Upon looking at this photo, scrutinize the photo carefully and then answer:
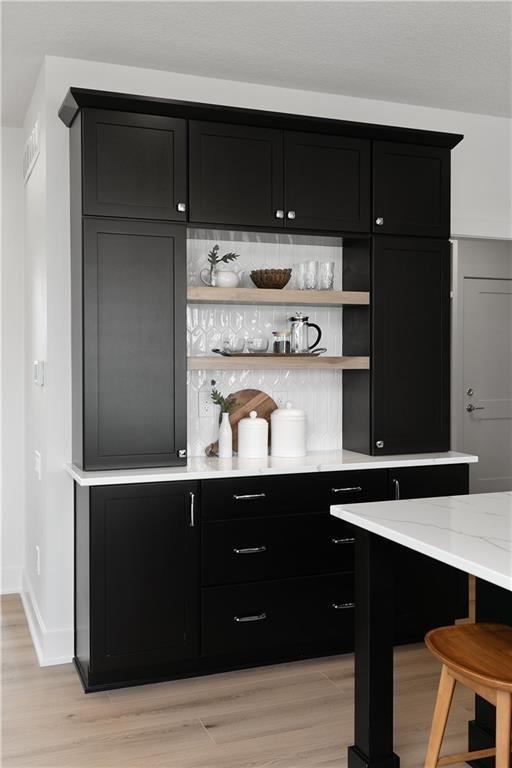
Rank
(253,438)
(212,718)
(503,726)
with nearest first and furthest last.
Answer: (503,726) < (212,718) < (253,438)

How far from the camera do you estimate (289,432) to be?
12.5 ft

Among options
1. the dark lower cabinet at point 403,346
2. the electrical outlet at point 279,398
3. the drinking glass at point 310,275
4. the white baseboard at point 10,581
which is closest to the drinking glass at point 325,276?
the drinking glass at point 310,275

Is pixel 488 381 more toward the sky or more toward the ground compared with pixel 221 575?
more toward the sky

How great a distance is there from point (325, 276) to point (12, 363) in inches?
79.1

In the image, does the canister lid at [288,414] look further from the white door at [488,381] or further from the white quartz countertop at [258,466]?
the white door at [488,381]

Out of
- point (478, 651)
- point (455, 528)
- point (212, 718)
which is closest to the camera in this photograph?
Result: point (478, 651)

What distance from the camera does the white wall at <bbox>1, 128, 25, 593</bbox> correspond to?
4.56 meters

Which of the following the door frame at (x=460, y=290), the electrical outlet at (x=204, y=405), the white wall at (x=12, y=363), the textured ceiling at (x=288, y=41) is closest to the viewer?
the textured ceiling at (x=288, y=41)

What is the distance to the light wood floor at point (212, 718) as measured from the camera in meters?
2.71

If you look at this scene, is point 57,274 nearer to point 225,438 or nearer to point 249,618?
point 225,438

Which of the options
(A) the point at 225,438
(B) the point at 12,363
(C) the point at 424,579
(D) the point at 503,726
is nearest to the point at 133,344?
(A) the point at 225,438

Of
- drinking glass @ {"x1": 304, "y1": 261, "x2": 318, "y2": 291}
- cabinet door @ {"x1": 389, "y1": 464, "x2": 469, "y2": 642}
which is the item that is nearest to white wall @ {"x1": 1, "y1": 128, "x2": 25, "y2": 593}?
drinking glass @ {"x1": 304, "y1": 261, "x2": 318, "y2": 291}

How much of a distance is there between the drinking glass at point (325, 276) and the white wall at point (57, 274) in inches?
35.3

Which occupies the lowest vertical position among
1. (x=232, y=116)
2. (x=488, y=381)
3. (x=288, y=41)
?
(x=488, y=381)
